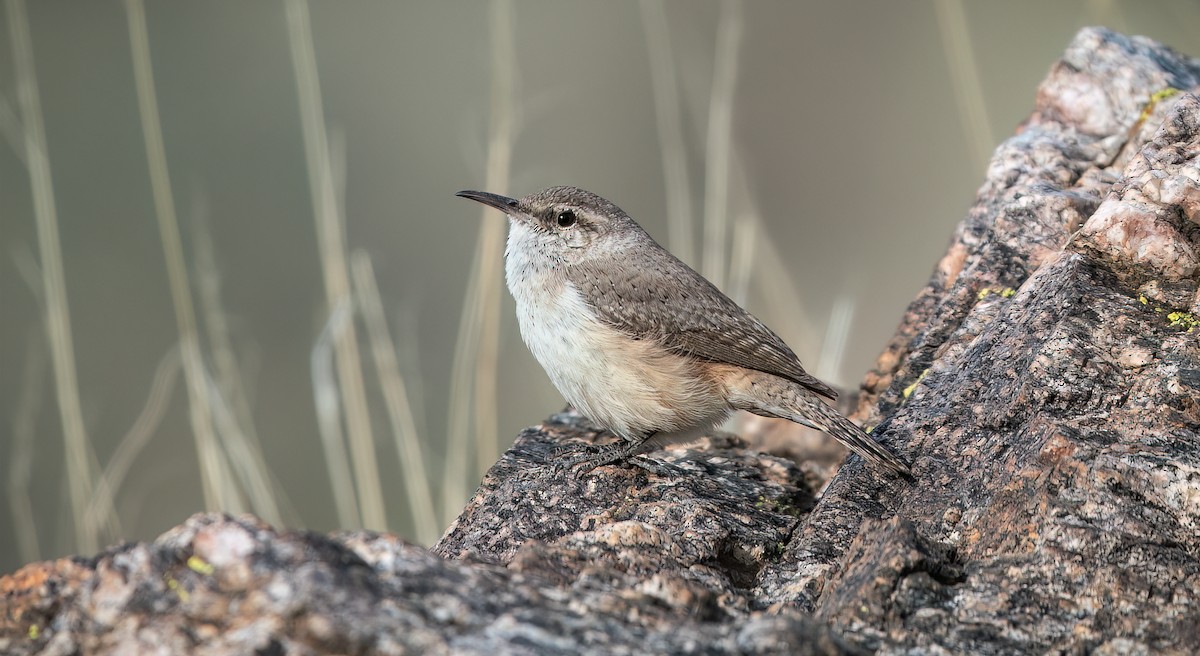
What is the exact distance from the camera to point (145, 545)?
245cm

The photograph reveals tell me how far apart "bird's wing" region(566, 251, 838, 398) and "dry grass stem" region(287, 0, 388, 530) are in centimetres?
138

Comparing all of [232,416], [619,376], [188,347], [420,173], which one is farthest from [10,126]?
[420,173]

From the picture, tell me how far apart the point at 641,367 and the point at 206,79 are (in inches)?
350

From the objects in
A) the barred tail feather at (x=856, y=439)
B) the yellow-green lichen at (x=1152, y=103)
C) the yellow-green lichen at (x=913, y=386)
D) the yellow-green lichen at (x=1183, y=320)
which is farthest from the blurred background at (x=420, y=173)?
the yellow-green lichen at (x=1183, y=320)

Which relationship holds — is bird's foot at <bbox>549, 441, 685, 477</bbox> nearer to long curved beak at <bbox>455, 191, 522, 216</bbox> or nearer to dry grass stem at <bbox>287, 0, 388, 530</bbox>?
long curved beak at <bbox>455, 191, 522, 216</bbox>

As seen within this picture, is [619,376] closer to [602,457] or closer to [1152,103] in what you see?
[602,457]

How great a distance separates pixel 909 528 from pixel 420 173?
31.2 ft

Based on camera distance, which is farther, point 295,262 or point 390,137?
point 390,137

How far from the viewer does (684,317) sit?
4574 millimetres

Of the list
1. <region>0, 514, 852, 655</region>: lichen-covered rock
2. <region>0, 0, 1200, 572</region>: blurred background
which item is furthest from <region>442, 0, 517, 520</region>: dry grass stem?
<region>0, 514, 852, 655</region>: lichen-covered rock

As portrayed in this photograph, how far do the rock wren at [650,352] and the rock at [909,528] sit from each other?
215 mm

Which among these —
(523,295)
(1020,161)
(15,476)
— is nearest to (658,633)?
(523,295)

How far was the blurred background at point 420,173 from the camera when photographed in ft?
21.9

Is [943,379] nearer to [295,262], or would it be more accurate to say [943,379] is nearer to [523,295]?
[523,295]
